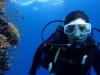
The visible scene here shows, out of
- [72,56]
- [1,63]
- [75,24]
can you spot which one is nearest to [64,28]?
[75,24]

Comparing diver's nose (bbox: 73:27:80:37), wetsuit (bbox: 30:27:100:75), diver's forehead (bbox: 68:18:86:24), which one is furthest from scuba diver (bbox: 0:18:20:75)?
diver's nose (bbox: 73:27:80:37)

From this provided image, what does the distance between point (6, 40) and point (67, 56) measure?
170 inches

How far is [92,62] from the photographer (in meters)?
4.11

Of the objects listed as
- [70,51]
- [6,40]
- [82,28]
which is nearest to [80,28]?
[82,28]

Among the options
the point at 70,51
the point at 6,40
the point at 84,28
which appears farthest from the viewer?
the point at 6,40

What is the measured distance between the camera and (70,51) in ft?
13.1

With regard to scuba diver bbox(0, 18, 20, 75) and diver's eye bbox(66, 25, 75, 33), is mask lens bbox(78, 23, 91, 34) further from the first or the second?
scuba diver bbox(0, 18, 20, 75)

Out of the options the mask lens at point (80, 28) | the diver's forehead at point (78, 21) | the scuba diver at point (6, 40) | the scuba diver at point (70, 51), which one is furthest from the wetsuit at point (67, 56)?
the scuba diver at point (6, 40)

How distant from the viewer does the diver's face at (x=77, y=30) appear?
3988 mm

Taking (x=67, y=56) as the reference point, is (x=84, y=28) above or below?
above

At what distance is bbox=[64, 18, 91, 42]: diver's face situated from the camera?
3.99 metres

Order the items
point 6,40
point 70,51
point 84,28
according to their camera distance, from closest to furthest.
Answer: point 70,51 → point 84,28 → point 6,40

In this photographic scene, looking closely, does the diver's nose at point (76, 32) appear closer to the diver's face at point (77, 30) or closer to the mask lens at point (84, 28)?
the diver's face at point (77, 30)

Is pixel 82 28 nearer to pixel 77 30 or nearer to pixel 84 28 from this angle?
pixel 84 28
